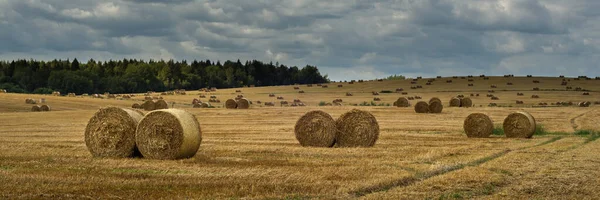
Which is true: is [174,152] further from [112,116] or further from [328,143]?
[328,143]

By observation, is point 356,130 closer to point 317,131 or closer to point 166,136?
point 317,131

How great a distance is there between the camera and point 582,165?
1747 cm

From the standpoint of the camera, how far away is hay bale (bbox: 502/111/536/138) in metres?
29.8

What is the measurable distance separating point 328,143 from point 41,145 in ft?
28.3

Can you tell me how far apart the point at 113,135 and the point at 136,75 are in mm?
113924

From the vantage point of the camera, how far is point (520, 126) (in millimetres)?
29891

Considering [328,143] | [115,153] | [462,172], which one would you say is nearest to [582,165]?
[462,172]

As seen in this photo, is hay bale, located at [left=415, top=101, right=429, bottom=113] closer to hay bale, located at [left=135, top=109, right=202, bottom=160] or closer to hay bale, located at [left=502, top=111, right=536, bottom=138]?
hay bale, located at [left=502, top=111, right=536, bottom=138]

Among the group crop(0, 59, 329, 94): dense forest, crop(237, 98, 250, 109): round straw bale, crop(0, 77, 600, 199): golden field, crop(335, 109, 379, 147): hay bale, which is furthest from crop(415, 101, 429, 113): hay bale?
crop(0, 59, 329, 94): dense forest

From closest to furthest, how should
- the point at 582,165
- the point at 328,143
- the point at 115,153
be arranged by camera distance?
the point at 582,165
the point at 115,153
the point at 328,143

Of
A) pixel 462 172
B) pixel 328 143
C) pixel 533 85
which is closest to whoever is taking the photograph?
pixel 462 172

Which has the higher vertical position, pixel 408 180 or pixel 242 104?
pixel 242 104

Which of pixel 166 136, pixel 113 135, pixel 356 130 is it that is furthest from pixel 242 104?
pixel 166 136

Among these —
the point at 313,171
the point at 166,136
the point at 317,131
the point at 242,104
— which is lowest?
the point at 313,171
